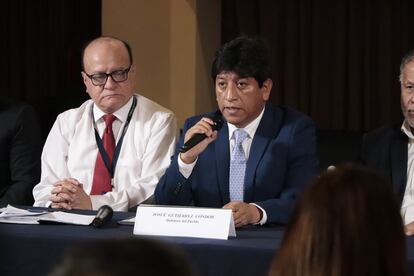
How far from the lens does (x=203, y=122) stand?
3.05 meters

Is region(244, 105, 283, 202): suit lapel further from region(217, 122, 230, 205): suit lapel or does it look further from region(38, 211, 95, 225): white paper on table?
region(38, 211, 95, 225): white paper on table

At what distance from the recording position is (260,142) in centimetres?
319

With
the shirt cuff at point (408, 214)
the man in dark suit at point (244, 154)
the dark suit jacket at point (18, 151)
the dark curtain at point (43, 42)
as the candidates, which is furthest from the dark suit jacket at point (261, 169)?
the dark curtain at point (43, 42)

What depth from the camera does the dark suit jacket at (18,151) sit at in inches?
149

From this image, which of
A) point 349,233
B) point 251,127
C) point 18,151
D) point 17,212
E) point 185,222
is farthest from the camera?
point 18,151

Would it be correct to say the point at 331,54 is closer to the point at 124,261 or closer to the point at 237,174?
the point at 237,174

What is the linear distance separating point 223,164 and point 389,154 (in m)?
0.67

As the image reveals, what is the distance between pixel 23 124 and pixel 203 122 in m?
1.09

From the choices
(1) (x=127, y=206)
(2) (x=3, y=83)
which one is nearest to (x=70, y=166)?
(1) (x=127, y=206)

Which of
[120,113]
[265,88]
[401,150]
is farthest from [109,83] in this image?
[401,150]

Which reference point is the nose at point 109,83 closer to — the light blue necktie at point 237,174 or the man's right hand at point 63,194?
the man's right hand at point 63,194

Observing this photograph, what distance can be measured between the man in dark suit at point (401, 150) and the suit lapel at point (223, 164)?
0.61 metres

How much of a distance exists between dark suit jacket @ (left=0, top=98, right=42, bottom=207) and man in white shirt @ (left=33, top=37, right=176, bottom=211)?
0.59ft

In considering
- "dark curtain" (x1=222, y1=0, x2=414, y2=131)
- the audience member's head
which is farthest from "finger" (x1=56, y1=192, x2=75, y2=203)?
"dark curtain" (x1=222, y1=0, x2=414, y2=131)
